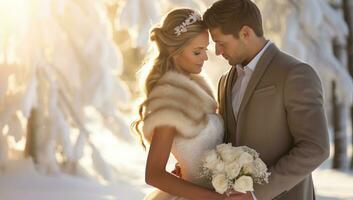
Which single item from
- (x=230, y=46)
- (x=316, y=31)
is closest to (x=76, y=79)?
(x=316, y=31)

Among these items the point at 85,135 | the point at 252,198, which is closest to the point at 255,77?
the point at 252,198

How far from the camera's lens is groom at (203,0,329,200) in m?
3.45

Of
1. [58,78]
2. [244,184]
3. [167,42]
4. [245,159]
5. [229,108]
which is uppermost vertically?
[167,42]

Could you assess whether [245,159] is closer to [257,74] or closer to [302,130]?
[302,130]

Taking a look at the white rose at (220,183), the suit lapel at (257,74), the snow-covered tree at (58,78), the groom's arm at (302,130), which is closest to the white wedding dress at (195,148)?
the suit lapel at (257,74)

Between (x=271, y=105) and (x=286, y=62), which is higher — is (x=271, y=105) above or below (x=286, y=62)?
below

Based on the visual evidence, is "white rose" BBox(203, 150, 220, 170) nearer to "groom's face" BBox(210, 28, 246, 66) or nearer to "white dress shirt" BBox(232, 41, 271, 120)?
"white dress shirt" BBox(232, 41, 271, 120)

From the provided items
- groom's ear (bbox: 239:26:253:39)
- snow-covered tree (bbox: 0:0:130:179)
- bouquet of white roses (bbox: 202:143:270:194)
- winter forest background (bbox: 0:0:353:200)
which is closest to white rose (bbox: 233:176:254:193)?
bouquet of white roses (bbox: 202:143:270:194)

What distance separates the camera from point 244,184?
3.46 metres

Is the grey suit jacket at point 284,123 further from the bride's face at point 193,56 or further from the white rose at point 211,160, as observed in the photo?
the bride's face at point 193,56

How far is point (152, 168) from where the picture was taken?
360cm

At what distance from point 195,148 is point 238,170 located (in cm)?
41

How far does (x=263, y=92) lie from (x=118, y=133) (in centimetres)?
825

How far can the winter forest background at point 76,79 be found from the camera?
32.1ft
